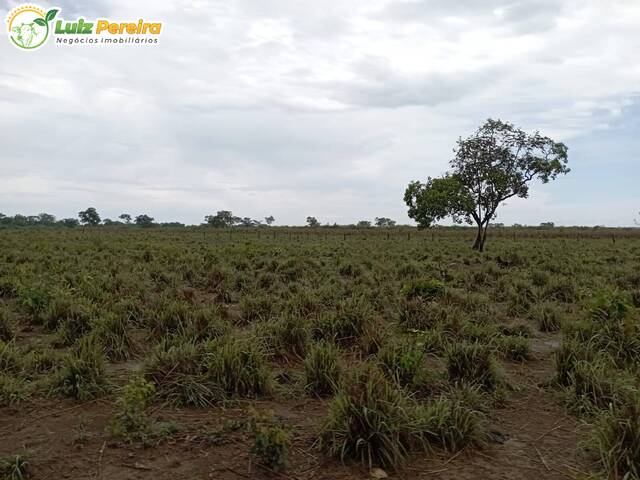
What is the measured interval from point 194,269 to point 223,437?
35.8 feet

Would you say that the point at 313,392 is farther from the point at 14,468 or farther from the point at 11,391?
the point at 11,391

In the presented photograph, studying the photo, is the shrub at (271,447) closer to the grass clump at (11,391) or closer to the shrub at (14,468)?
the shrub at (14,468)

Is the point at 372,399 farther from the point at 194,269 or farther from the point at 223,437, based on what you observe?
the point at 194,269

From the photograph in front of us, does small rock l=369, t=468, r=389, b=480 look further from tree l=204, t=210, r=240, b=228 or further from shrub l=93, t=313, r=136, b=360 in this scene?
tree l=204, t=210, r=240, b=228

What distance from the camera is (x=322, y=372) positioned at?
4.98m

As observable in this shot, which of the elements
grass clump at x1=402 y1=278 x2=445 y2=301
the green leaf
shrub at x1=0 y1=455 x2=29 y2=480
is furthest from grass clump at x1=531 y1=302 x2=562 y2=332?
the green leaf

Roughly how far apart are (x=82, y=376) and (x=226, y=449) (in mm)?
2042

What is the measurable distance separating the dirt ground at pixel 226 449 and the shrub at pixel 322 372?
0.23m

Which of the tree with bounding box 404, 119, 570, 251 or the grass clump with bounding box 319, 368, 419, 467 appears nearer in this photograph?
the grass clump with bounding box 319, 368, 419, 467

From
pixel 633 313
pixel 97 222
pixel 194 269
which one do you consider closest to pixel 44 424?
pixel 633 313

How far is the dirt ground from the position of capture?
11.2ft

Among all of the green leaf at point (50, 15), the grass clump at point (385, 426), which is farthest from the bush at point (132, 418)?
the green leaf at point (50, 15)

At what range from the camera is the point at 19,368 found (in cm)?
534

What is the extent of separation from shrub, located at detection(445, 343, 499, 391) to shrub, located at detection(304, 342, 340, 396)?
133 centimetres
